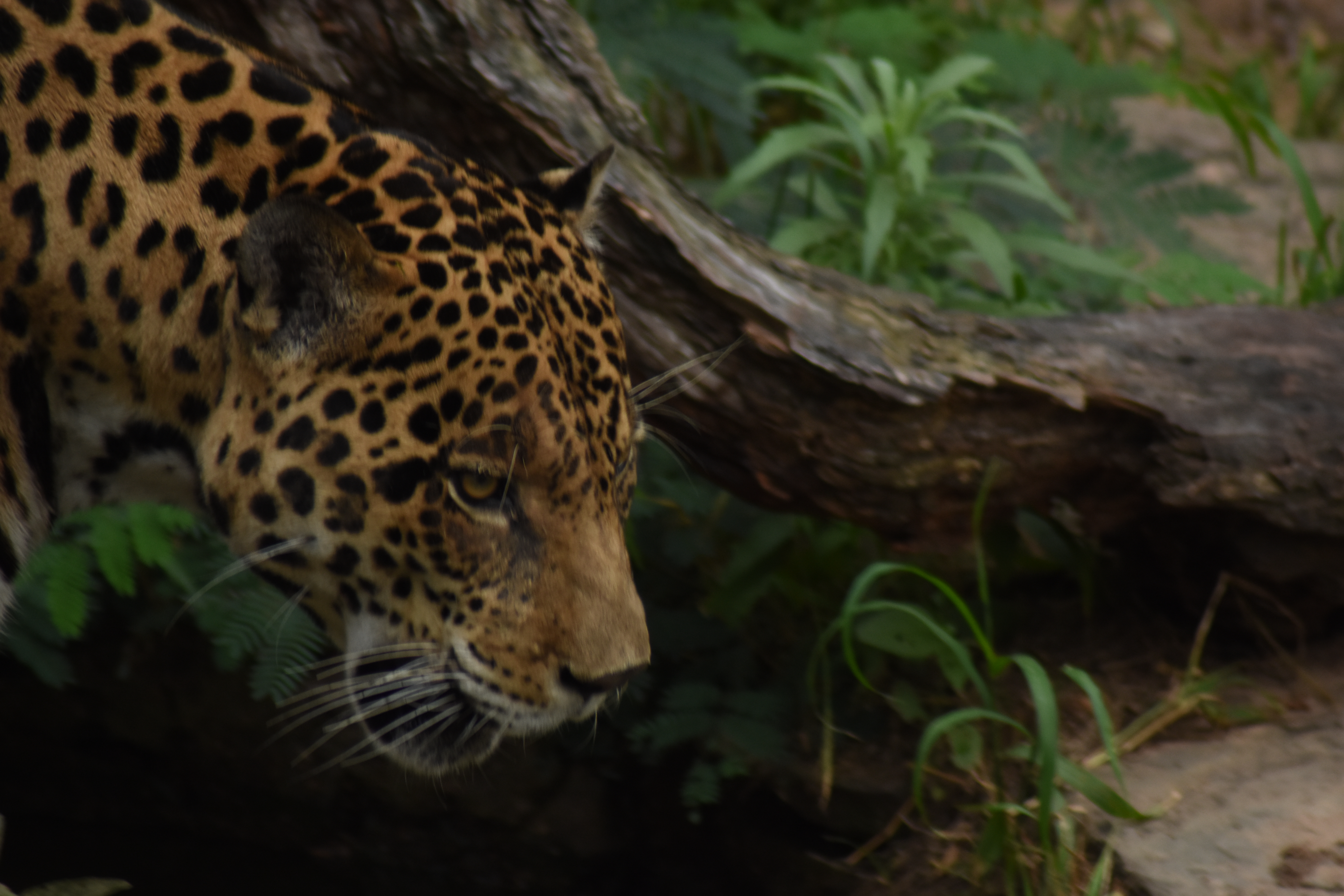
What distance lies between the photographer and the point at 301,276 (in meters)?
2.61

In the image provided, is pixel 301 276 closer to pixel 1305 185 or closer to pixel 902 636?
pixel 902 636

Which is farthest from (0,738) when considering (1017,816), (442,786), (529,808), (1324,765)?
(1324,765)

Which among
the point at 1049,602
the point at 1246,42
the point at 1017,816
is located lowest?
the point at 1017,816

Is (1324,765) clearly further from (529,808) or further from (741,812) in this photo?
(529,808)

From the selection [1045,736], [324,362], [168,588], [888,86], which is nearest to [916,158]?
[888,86]

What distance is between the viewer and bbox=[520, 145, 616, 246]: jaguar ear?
3107 millimetres

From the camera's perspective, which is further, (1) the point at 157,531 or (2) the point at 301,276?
(1) the point at 157,531

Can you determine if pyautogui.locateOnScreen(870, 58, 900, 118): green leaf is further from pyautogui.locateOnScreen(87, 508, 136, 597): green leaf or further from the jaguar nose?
pyautogui.locateOnScreen(87, 508, 136, 597): green leaf

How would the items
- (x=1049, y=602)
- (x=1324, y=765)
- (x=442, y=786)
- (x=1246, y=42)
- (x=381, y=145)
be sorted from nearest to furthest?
(x=381, y=145)
(x=1324, y=765)
(x=1049, y=602)
(x=442, y=786)
(x=1246, y=42)

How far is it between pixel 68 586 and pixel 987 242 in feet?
10.4

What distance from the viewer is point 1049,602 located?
4602 millimetres

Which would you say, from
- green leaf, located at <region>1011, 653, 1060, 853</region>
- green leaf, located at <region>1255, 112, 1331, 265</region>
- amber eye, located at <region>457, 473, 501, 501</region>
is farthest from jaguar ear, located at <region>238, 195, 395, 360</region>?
green leaf, located at <region>1255, 112, 1331, 265</region>

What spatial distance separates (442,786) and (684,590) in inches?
46.5

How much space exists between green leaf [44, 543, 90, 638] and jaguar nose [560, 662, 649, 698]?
1941 mm
